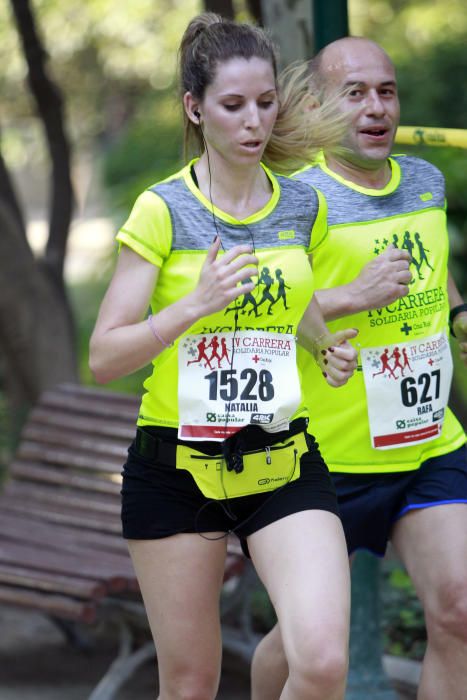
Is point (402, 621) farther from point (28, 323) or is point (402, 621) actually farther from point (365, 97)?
point (28, 323)

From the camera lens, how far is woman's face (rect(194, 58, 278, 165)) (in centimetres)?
305

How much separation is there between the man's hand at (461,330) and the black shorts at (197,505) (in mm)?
733

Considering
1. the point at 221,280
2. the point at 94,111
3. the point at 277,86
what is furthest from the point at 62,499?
the point at 94,111

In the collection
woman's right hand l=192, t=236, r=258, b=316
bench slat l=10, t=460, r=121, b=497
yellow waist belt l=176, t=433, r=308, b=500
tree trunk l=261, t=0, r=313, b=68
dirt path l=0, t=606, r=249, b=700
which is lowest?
dirt path l=0, t=606, r=249, b=700

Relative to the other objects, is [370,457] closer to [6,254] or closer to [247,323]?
[247,323]

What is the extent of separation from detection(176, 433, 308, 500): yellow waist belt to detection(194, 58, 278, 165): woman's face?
0.72 meters

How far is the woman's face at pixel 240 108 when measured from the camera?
10.0 feet

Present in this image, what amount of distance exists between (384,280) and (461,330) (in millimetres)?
493

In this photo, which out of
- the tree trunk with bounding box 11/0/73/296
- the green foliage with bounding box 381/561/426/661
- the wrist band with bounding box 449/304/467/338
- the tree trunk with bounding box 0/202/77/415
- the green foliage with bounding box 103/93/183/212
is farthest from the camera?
the green foliage with bounding box 103/93/183/212

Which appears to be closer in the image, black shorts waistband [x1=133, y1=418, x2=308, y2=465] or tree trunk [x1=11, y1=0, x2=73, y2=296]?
black shorts waistband [x1=133, y1=418, x2=308, y2=465]

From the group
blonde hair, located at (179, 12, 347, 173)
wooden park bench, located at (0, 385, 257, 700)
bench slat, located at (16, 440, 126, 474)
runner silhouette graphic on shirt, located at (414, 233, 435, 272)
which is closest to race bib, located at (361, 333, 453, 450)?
runner silhouette graphic on shirt, located at (414, 233, 435, 272)

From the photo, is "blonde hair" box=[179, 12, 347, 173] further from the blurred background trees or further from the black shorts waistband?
the black shorts waistband

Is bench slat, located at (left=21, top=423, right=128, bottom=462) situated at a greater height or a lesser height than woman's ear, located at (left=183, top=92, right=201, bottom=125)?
lesser

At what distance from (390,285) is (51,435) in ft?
7.86
